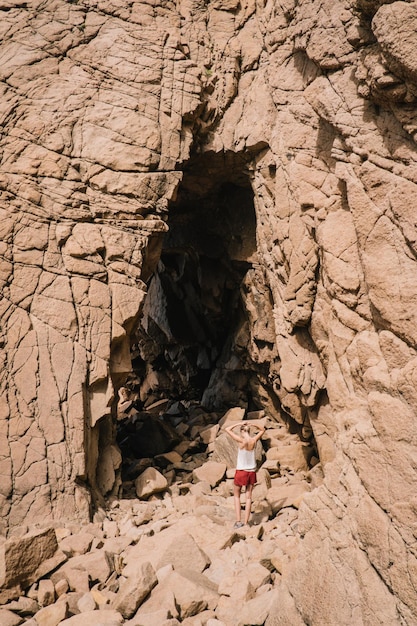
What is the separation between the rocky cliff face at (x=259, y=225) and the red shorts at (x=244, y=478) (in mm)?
1541

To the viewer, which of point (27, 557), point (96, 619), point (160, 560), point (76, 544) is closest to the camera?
point (96, 619)

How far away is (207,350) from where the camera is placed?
1877 cm

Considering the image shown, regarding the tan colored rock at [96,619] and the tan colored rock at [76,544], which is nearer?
the tan colored rock at [96,619]

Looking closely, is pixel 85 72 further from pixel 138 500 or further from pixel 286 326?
pixel 138 500

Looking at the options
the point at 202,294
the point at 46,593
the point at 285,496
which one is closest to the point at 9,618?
the point at 46,593

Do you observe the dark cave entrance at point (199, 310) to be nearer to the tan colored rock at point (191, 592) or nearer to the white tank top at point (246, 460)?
the white tank top at point (246, 460)

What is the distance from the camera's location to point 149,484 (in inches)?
372

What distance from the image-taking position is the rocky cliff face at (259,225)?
5.00 m

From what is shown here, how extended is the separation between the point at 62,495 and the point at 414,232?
23.4 ft

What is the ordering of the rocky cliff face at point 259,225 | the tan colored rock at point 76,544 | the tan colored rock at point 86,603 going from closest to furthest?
the rocky cliff face at point 259,225 < the tan colored rock at point 86,603 < the tan colored rock at point 76,544

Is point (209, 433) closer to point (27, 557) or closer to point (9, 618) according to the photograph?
point (27, 557)

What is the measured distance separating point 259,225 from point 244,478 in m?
6.00

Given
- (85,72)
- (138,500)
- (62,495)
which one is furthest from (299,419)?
(85,72)

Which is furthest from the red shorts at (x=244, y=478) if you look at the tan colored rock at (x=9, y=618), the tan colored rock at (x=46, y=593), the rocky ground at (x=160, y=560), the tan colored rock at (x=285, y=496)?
the tan colored rock at (x=9, y=618)
